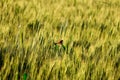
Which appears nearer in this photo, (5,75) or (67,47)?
(5,75)

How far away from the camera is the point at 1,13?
8.01ft

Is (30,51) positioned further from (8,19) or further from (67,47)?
(8,19)

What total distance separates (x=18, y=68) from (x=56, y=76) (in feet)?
0.70

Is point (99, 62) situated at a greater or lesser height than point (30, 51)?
lesser

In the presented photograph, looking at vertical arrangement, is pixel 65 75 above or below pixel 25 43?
below

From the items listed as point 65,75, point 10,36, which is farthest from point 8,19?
point 65,75

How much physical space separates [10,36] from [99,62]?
632 millimetres

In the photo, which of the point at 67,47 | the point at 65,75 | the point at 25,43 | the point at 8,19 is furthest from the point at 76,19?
the point at 65,75

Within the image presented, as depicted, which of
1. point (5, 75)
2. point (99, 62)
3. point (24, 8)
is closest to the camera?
point (5, 75)

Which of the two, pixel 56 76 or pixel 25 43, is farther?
pixel 25 43

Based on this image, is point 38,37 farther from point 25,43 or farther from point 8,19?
point 8,19

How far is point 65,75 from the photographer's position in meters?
1.50

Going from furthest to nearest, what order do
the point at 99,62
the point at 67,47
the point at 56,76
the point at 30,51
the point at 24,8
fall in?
the point at 24,8
the point at 67,47
the point at 99,62
the point at 30,51
the point at 56,76

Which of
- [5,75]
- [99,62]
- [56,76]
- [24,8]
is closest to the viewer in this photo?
[5,75]
